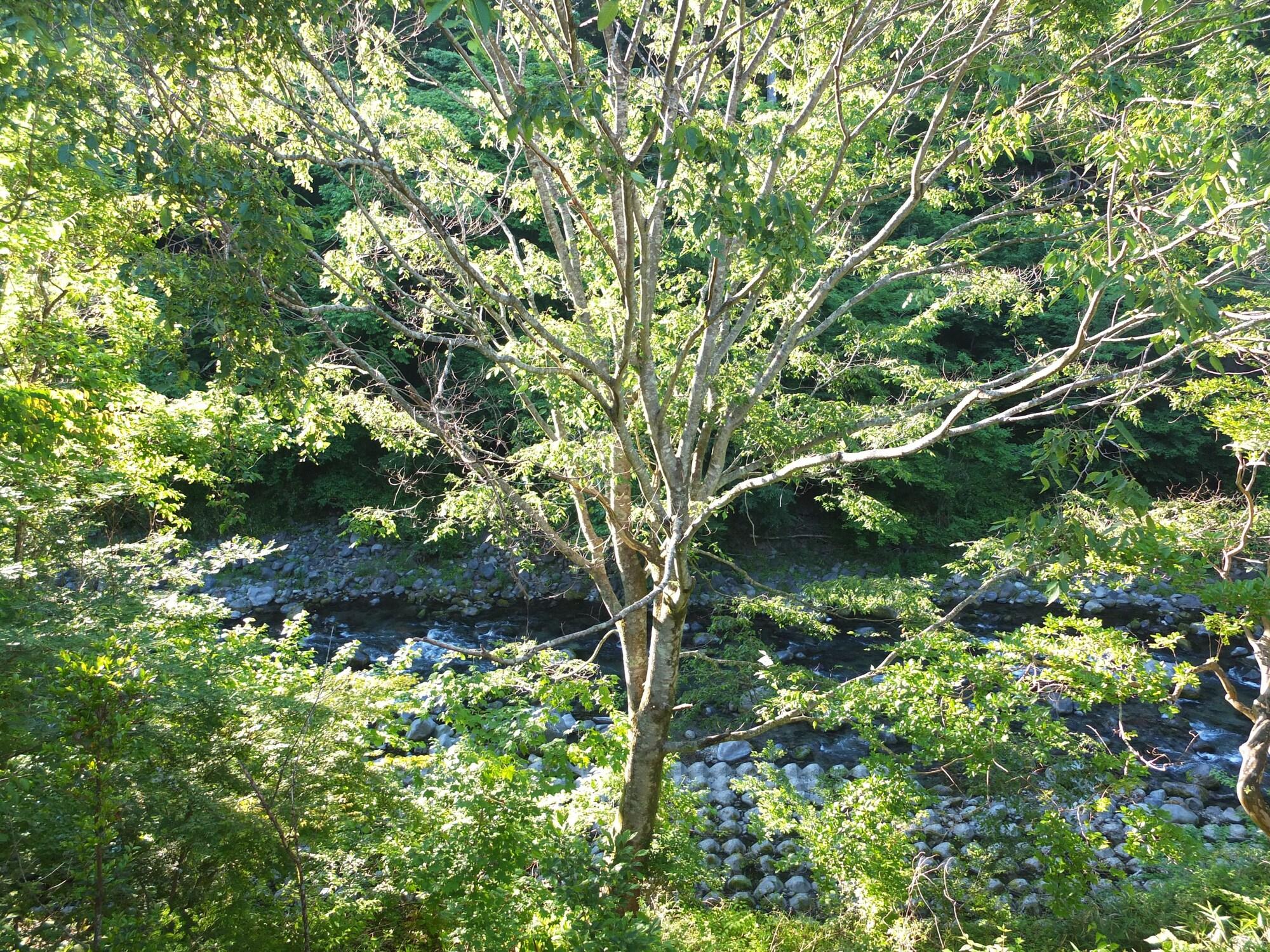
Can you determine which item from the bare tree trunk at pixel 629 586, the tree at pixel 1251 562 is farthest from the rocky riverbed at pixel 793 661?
the tree at pixel 1251 562

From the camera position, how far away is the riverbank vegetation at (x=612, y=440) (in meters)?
2.68

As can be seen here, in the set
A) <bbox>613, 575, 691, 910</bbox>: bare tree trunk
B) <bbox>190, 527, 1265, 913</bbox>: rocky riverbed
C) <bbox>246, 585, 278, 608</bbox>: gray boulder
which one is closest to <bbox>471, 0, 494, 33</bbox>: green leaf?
<bbox>190, 527, 1265, 913</bbox>: rocky riverbed

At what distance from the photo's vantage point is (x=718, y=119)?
3572mm

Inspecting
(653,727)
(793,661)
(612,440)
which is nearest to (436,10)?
(612,440)

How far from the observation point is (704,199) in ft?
8.69

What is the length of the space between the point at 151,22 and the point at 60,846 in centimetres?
295

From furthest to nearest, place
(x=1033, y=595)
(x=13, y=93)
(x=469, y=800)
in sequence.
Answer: (x=1033, y=595), (x=469, y=800), (x=13, y=93)

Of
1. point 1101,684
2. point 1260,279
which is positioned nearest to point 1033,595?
point 1260,279

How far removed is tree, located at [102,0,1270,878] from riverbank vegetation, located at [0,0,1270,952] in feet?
0.14

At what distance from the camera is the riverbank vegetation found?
2.68m

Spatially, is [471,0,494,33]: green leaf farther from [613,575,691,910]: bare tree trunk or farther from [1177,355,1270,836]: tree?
[1177,355,1270,836]: tree

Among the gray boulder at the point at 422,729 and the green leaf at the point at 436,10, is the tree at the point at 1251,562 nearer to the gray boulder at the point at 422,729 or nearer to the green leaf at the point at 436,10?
the green leaf at the point at 436,10

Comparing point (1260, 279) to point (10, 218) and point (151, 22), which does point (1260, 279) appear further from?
point (10, 218)

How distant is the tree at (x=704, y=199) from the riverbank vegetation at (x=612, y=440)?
1.7 inches
